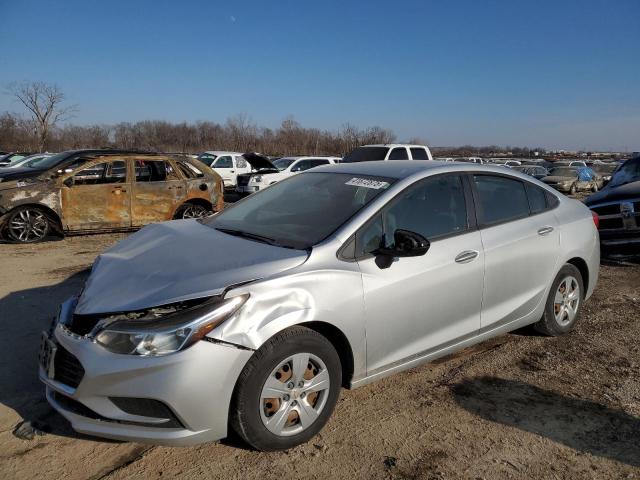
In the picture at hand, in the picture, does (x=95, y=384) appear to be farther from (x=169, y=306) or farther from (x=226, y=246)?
(x=226, y=246)

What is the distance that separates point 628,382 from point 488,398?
1173mm

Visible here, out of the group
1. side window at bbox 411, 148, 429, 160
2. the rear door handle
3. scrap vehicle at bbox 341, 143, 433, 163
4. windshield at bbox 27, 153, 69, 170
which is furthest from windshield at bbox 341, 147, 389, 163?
the rear door handle

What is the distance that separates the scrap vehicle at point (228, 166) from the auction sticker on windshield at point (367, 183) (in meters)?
18.1

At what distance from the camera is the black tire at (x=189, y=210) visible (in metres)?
9.94

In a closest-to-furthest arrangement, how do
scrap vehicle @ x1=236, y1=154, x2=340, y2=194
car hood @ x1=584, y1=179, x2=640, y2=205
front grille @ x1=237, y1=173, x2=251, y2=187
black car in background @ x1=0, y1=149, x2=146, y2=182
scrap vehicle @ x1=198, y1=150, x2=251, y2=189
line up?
1. car hood @ x1=584, y1=179, x2=640, y2=205
2. black car in background @ x1=0, y1=149, x2=146, y2=182
3. scrap vehicle @ x1=236, y1=154, x2=340, y2=194
4. front grille @ x1=237, y1=173, x2=251, y2=187
5. scrap vehicle @ x1=198, y1=150, x2=251, y2=189

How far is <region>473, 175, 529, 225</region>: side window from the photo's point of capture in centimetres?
391

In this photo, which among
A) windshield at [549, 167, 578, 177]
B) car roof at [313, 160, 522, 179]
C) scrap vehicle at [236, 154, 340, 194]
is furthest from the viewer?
windshield at [549, 167, 578, 177]

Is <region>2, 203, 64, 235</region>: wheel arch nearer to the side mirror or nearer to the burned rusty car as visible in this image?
the burned rusty car

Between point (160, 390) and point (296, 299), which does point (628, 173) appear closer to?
point (296, 299)

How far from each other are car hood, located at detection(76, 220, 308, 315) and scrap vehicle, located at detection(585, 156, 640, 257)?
6.07 meters

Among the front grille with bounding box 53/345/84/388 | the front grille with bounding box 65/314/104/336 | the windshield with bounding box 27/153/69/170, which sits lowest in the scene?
the front grille with bounding box 53/345/84/388

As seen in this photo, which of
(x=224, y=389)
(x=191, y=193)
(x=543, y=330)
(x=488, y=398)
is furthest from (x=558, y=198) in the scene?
(x=191, y=193)

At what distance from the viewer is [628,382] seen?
3.74 m

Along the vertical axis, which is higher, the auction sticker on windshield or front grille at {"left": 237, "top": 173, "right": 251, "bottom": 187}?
the auction sticker on windshield
